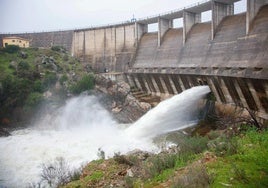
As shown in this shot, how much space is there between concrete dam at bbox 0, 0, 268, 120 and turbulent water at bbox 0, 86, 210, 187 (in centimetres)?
248

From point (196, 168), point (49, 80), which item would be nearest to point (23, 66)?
point (49, 80)

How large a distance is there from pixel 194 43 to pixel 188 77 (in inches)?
149

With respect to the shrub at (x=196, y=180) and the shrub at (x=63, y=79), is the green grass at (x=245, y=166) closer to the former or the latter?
the shrub at (x=196, y=180)

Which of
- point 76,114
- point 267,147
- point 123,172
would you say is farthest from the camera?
point 76,114

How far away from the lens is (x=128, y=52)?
35.7 m

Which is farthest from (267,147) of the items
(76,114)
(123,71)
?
(123,71)

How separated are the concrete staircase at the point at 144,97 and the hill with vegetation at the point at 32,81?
4.36 meters

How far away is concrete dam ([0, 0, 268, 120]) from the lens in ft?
59.6

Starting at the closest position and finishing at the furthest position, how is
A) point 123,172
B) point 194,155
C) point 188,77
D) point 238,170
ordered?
1. point 238,170
2. point 194,155
3. point 123,172
4. point 188,77

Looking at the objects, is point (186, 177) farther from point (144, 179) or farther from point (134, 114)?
point (134, 114)

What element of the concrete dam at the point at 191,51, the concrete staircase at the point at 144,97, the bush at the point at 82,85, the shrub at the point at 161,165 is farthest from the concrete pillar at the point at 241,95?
the bush at the point at 82,85

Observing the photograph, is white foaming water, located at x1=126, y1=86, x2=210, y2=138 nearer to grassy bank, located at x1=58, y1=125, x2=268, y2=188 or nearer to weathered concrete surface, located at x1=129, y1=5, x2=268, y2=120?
weathered concrete surface, located at x1=129, y1=5, x2=268, y2=120

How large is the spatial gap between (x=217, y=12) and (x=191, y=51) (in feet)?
12.6

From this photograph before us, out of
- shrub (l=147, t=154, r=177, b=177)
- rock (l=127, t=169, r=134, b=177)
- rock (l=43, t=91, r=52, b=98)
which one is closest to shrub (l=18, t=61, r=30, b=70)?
rock (l=43, t=91, r=52, b=98)
